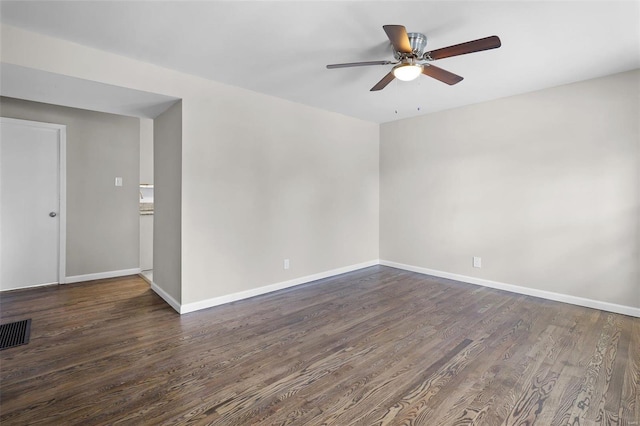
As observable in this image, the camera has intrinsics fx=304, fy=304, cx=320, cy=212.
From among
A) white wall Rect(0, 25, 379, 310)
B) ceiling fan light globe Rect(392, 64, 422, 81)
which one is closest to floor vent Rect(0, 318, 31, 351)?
white wall Rect(0, 25, 379, 310)

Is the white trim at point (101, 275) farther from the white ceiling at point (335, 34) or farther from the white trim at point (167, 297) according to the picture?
the white ceiling at point (335, 34)

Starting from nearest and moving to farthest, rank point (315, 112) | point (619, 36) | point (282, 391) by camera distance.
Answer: point (282, 391)
point (619, 36)
point (315, 112)

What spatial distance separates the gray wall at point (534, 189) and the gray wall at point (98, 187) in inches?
165

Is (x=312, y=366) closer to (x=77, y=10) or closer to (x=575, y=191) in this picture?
(x=77, y=10)

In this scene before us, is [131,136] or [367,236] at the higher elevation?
[131,136]

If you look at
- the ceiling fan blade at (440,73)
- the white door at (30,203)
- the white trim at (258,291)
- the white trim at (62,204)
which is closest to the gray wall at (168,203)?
the white trim at (258,291)

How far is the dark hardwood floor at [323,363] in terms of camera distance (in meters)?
1.67

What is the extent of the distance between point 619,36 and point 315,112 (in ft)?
10.1

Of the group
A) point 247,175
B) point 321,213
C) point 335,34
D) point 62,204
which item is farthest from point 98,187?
point 335,34

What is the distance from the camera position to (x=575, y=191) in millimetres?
3303

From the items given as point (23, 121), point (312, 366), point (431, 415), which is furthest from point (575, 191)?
point (23, 121)

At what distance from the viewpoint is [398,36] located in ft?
6.41

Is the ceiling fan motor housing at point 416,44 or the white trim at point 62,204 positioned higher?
the ceiling fan motor housing at point 416,44

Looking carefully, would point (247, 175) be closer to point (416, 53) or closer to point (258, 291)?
point (258, 291)
